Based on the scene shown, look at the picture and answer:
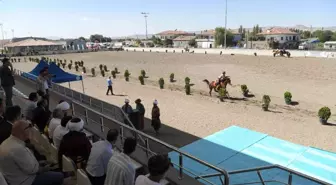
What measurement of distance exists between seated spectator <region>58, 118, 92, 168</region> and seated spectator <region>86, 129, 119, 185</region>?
1.05 feet

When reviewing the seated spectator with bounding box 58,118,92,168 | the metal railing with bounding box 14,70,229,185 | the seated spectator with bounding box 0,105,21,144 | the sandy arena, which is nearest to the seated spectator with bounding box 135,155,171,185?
the metal railing with bounding box 14,70,229,185

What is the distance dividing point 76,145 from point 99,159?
52 centimetres

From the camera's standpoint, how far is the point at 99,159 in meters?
3.62

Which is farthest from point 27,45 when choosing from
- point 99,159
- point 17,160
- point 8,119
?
point 99,159

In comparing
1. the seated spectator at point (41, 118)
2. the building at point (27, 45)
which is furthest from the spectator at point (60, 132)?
the building at point (27, 45)

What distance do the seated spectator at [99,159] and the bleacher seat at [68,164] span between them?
1.18ft

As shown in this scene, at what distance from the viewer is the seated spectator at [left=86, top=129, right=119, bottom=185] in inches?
143

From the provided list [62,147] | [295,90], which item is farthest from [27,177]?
[295,90]

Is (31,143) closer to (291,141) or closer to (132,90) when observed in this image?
(291,141)

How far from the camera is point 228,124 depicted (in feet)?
43.1

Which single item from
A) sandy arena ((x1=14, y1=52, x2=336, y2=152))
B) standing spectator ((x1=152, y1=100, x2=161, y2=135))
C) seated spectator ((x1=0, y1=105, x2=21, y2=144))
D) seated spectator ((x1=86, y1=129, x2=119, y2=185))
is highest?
seated spectator ((x1=0, y1=105, x2=21, y2=144))

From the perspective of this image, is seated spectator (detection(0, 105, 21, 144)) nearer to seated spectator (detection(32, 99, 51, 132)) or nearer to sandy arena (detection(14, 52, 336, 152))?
seated spectator (detection(32, 99, 51, 132))

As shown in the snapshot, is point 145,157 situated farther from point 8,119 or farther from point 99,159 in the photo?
point 8,119

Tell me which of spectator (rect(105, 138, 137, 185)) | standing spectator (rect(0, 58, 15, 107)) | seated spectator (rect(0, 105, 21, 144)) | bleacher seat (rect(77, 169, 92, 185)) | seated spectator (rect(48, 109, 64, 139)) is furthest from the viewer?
standing spectator (rect(0, 58, 15, 107))
